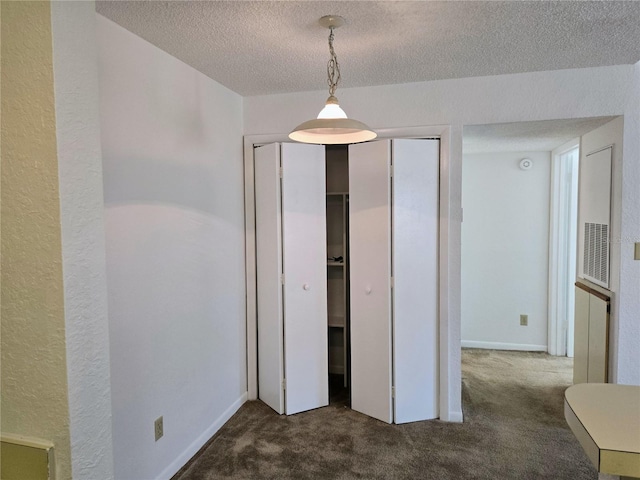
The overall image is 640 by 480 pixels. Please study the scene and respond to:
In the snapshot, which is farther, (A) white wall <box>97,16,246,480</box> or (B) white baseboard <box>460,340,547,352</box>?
(B) white baseboard <box>460,340,547,352</box>

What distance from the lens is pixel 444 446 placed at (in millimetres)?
2715

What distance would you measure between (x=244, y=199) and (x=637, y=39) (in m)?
2.49

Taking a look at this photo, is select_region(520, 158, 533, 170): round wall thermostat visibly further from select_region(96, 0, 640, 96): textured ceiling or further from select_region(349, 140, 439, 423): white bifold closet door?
select_region(349, 140, 439, 423): white bifold closet door

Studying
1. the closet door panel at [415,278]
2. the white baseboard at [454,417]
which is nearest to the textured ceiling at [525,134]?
the closet door panel at [415,278]

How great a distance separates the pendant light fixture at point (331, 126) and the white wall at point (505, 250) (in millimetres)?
2747

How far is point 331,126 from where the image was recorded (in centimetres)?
180

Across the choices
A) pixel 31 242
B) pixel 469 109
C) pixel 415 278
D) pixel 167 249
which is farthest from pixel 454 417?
pixel 31 242

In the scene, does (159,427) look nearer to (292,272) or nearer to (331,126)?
(292,272)

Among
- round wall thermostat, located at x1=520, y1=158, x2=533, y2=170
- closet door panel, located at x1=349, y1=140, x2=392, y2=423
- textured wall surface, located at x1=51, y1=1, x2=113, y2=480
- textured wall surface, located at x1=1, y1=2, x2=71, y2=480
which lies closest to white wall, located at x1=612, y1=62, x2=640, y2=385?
closet door panel, located at x1=349, y1=140, x2=392, y2=423

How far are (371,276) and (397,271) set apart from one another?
0.61ft

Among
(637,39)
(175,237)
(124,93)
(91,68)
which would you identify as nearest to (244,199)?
(175,237)

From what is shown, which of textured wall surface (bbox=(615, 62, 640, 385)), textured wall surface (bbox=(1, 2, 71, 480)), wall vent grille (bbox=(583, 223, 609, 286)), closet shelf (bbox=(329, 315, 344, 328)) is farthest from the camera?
closet shelf (bbox=(329, 315, 344, 328))

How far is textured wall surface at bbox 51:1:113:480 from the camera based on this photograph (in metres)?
1.05

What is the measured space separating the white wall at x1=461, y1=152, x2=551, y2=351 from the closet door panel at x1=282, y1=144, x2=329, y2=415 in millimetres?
2039
